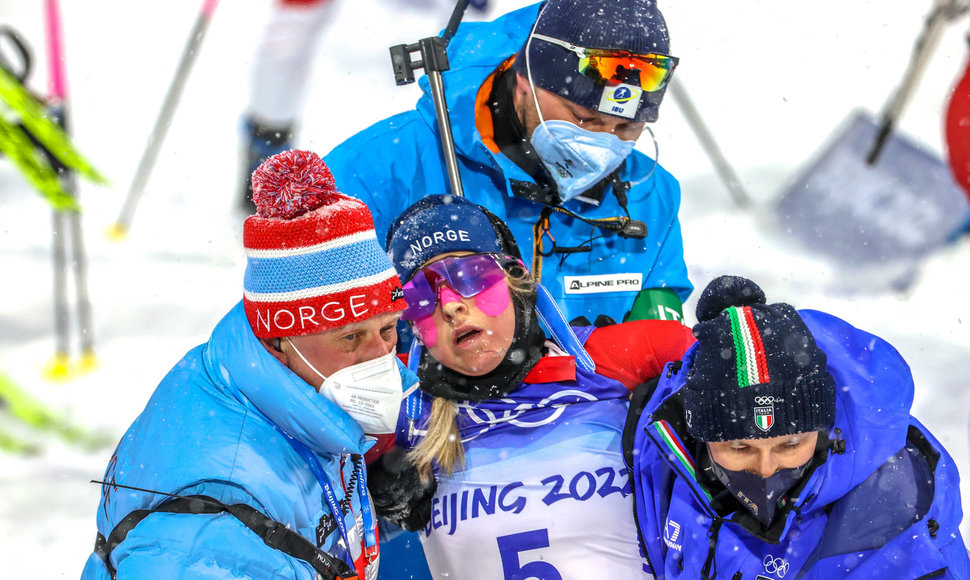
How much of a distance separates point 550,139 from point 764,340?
137 cm

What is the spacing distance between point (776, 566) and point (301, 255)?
1.41 meters

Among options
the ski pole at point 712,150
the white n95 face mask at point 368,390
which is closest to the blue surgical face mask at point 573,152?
the white n95 face mask at point 368,390

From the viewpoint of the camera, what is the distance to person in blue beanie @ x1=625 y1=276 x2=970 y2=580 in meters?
2.30

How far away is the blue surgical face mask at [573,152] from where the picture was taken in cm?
345

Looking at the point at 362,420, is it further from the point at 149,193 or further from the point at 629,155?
the point at 149,193

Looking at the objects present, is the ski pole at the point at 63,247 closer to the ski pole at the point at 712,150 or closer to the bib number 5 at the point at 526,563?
the bib number 5 at the point at 526,563

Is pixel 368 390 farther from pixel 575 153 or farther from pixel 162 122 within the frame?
pixel 162 122

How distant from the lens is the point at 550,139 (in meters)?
3.46

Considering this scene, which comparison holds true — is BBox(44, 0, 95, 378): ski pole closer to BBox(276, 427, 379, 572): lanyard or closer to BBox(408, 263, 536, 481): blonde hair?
BBox(408, 263, 536, 481): blonde hair

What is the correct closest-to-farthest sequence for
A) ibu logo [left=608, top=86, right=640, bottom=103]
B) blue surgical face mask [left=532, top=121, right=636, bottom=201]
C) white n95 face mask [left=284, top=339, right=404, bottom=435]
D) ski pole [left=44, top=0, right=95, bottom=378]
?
white n95 face mask [left=284, top=339, right=404, bottom=435] → ibu logo [left=608, top=86, right=640, bottom=103] → blue surgical face mask [left=532, top=121, right=636, bottom=201] → ski pole [left=44, top=0, right=95, bottom=378]

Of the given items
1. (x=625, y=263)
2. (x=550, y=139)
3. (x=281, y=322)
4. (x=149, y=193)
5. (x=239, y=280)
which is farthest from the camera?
(x=149, y=193)

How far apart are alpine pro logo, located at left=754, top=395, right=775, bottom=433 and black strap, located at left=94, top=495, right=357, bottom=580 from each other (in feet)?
3.52

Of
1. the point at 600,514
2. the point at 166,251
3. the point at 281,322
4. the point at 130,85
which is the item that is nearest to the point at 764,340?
the point at 600,514

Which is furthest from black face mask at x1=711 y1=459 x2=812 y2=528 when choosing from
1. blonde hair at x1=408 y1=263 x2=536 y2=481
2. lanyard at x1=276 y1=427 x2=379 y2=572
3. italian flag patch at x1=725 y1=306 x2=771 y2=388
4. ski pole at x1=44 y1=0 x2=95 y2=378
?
ski pole at x1=44 y1=0 x2=95 y2=378
